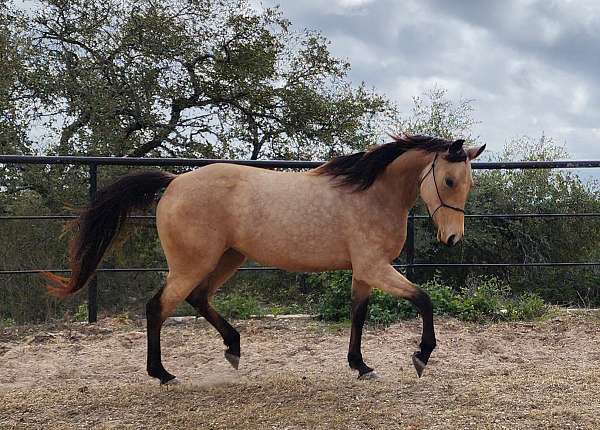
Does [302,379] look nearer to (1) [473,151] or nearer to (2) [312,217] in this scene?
(2) [312,217]

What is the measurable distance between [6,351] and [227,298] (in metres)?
1.86

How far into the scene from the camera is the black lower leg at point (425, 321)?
298 cm

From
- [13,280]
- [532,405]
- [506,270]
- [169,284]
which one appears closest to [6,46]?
[13,280]

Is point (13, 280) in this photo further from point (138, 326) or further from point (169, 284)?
point (169, 284)

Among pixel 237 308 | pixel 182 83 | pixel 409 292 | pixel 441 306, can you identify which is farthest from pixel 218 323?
pixel 182 83

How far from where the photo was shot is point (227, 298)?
5.25 meters

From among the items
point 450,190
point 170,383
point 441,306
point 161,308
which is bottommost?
point 170,383

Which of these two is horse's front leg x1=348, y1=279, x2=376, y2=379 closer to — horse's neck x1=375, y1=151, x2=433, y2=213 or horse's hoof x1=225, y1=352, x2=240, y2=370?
horse's neck x1=375, y1=151, x2=433, y2=213

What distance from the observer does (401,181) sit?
3.24m

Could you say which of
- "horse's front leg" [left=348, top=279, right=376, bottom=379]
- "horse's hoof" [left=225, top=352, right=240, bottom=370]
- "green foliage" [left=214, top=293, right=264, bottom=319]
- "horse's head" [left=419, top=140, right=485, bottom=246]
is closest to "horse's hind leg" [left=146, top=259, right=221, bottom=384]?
"horse's hoof" [left=225, top=352, right=240, bottom=370]

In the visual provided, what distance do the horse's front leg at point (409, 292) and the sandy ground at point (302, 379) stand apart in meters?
0.23

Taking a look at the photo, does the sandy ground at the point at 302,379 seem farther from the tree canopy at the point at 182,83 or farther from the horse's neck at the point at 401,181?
the tree canopy at the point at 182,83

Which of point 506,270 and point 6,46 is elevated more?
point 6,46

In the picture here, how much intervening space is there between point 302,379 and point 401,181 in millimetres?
1278
